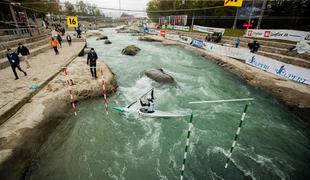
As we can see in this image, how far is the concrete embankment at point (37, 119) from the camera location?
17.2ft

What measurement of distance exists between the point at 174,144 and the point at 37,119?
6305mm

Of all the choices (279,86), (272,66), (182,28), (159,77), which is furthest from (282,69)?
(182,28)

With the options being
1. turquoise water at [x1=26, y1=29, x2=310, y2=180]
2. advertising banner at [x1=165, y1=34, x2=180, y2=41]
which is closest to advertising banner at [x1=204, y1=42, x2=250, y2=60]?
turquoise water at [x1=26, y1=29, x2=310, y2=180]

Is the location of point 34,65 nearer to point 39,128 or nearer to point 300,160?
point 39,128

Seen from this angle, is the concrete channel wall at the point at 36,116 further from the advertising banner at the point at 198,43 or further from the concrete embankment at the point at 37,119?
the advertising banner at the point at 198,43

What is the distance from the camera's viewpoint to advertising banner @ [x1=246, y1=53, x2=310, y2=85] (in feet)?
38.2

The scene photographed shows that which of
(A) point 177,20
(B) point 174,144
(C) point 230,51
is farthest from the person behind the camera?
(A) point 177,20

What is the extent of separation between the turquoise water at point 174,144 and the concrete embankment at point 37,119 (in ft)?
1.27

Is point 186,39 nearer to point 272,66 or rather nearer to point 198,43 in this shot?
point 198,43

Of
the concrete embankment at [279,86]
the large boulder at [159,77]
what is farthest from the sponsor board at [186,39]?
the large boulder at [159,77]

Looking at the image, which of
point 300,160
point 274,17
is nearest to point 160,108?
point 300,160

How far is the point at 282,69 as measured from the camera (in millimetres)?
12922

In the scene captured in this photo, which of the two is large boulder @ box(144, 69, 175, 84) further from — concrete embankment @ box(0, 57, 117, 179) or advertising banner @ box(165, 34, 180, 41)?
advertising banner @ box(165, 34, 180, 41)

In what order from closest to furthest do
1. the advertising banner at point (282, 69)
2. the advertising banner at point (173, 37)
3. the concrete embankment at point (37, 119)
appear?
the concrete embankment at point (37, 119)
the advertising banner at point (282, 69)
the advertising banner at point (173, 37)
